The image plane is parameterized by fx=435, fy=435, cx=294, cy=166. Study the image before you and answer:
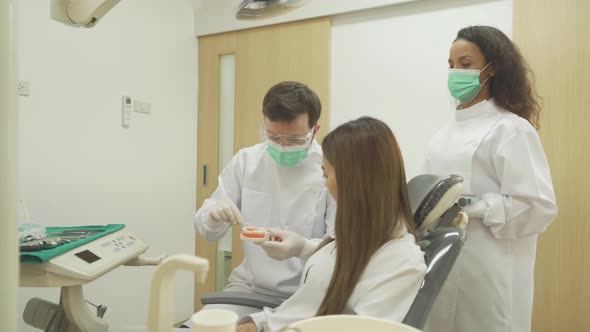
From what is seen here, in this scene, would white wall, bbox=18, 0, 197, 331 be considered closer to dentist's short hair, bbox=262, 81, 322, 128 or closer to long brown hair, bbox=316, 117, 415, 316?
dentist's short hair, bbox=262, 81, 322, 128

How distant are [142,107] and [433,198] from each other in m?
2.25

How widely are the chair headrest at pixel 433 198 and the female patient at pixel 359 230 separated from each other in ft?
0.20

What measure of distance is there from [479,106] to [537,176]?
34cm

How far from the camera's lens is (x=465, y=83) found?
1663 mm

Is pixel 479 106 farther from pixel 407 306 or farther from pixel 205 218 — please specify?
pixel 205 218

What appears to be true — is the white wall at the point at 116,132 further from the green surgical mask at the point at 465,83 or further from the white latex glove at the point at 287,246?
the green surgical mask at the point at 465,83

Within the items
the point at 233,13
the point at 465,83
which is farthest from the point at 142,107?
the point at 465,83

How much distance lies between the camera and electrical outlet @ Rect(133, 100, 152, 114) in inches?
112

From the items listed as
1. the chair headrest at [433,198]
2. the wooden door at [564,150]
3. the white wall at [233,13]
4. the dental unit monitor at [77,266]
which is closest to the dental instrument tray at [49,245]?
→ the dental unit monitor at [77,266]

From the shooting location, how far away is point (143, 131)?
2.92 metres

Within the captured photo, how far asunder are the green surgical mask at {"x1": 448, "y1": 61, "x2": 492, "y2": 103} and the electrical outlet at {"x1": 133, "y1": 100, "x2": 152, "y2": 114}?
201cm

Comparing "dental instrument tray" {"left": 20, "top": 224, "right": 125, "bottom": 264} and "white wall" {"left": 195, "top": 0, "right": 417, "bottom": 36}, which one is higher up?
"white wall" {"left": 195, "top": 0, "right": 417, "bottom": 36}

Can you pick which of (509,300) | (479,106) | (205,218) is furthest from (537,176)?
(205,218)

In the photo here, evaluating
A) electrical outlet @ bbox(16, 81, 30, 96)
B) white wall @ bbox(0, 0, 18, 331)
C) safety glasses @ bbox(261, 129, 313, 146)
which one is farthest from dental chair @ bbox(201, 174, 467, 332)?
electrical outlet @ bbox(16, 81, 30, 96)
